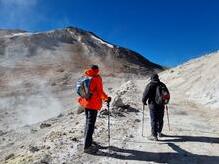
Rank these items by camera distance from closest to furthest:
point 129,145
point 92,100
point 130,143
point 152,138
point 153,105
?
point 92,100
point 129,145
point 130,143
point 152,138
point 153,105

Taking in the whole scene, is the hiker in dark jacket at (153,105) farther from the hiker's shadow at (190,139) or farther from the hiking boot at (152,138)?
the hiker's shadow at (190,139)

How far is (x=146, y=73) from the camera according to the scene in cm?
7481

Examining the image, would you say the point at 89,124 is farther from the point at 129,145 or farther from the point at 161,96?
the point at 161,96

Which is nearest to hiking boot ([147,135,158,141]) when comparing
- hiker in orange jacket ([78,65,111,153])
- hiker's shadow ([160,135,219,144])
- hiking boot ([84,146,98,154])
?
hiker's shadow ([160,135,219,144])

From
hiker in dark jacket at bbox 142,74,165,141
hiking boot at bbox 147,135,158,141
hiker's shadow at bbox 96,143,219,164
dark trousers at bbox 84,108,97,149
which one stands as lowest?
hiker's shadow at bbox 96,143,219,164

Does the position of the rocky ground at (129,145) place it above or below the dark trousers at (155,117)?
below

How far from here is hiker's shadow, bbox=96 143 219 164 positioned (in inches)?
453

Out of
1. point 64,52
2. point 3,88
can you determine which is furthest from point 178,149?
point 64,52

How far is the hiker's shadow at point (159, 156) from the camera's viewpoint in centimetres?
1150

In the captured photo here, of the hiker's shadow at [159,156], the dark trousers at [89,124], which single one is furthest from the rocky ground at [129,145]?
the dark trousers at [89,124]

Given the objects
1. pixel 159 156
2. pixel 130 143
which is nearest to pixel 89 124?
pixel 130 143

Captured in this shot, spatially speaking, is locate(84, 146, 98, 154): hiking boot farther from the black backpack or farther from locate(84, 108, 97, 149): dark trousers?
the black backpack

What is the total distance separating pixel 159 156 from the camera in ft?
38.7

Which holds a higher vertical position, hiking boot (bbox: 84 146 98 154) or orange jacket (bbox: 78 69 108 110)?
orange jacket (bbox: 78 69 108 110)
